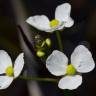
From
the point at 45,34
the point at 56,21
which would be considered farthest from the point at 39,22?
the point at 45,34

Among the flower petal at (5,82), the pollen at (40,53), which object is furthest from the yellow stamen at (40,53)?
the flower petal at (5,82)

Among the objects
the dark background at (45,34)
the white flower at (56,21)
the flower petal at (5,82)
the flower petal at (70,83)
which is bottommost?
the dark background at (45,34)

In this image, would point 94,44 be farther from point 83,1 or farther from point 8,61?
point 8,61

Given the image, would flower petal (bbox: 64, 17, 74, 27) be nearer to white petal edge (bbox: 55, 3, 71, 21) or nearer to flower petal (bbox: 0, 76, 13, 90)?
white petal edge (bbox: 55, 3, 71, 21)

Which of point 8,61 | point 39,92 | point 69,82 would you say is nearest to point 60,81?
point 69,82

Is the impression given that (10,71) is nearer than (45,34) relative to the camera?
Yes

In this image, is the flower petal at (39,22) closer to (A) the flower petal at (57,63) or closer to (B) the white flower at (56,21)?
(B) the white flower at (56,21)

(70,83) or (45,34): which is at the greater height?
(70,83)

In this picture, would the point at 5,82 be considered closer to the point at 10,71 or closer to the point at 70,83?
the point at 10,71
